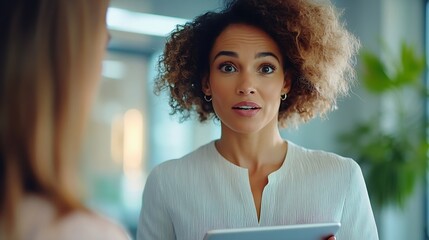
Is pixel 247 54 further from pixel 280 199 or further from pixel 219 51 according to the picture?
pixel 280 199

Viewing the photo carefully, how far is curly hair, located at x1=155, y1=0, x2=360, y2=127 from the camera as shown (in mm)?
1679

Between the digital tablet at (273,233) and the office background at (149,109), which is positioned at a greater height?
the office background at (149,109)

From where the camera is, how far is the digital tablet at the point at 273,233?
137cm

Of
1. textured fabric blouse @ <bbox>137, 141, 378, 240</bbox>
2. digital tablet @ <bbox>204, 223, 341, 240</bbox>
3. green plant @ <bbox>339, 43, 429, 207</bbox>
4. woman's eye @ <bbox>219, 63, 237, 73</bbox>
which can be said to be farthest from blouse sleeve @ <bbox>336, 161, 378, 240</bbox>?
green plant @ <bbox>339, 43, 429, 207</bbox>

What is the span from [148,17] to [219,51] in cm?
332

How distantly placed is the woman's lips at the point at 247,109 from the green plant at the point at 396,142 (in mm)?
2768

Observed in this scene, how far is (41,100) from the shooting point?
0.81 meters

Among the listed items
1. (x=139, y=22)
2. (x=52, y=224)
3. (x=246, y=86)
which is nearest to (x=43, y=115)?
(x=52, y=224)

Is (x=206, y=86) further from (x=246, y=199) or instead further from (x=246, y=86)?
(x=246, y=199)

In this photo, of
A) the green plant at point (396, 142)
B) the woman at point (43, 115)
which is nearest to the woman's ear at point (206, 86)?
the woman at point (43, 115)

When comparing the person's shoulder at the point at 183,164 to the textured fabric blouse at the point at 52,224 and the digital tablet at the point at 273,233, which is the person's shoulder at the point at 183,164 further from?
the textured fabric blouse at the point at 52,224

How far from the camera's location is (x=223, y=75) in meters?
1.65

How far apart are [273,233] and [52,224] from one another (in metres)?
0.67

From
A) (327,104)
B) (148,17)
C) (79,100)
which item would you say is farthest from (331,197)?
(148,17)
